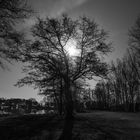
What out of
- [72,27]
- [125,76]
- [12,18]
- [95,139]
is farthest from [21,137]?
[125,76]

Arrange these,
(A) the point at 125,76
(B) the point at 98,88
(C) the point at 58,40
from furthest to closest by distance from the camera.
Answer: (B) the point at 98,88, (A) the point at 125,76, (C) the point at 58,40

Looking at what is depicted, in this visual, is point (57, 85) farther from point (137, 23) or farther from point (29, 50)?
point (137, 23)

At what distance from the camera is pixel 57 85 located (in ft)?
75.9

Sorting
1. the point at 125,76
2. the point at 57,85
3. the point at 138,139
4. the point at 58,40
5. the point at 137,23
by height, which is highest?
the point at 137,23

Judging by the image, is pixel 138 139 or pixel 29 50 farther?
pixel 29 50

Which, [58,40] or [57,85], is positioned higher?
[58,40]

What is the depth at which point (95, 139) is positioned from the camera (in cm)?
731

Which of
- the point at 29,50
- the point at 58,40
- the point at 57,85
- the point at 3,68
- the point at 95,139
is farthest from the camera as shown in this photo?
the point at 57,85

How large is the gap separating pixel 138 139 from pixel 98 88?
52584 mm

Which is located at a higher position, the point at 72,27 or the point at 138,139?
the point at 72,27

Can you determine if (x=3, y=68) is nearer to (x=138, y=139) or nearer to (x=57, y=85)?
(x=138, y=139)

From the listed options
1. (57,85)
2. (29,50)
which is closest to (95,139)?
(29,50)

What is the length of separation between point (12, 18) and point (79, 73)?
29.4ft

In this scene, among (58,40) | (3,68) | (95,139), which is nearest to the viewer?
(95,139)
